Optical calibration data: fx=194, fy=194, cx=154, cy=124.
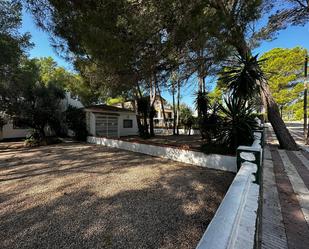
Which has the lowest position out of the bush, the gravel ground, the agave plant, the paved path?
the gravel ground

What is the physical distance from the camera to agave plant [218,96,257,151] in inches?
243

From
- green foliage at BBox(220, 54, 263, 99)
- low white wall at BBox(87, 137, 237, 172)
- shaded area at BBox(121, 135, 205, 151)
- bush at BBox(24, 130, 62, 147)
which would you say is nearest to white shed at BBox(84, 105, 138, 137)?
bush at BBox(24, 130, 62, 147)

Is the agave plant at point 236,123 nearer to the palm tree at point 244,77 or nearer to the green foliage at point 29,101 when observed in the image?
the palm tree at point 244,77

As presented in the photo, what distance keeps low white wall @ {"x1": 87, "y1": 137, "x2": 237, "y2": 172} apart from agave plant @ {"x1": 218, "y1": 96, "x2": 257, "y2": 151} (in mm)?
560

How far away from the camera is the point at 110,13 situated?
19.6 feet

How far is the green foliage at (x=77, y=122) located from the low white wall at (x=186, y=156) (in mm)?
4789

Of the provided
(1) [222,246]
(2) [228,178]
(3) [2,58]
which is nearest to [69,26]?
(3) [2,58]

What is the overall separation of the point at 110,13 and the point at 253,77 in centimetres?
509

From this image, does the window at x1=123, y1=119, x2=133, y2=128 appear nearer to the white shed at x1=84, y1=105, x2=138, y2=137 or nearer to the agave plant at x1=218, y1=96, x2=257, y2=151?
the white shed at x1=84, y1=105, x2=138, y2=137

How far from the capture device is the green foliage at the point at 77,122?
15.0 meters

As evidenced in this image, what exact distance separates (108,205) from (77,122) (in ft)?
41.0

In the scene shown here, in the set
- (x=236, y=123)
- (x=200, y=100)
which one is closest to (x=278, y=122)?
(x=236, y=123)

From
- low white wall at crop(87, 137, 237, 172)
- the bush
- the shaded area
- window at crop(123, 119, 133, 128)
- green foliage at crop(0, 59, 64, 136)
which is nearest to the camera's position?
low white wall at crop(87, 137, 237, 172)

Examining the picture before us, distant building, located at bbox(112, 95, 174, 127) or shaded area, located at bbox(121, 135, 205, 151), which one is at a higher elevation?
distant building, located at bbox(112, 95, 174, 127)
